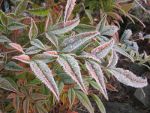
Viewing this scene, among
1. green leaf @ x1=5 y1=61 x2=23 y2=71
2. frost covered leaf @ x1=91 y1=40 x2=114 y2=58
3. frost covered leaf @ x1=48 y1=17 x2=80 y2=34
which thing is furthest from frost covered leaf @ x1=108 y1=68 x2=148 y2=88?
green leaf @ x1=5 y1=61 x2=23 y2=71

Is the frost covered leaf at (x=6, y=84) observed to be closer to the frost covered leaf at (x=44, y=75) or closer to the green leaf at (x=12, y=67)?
the green leaf at (x=12, y=67)

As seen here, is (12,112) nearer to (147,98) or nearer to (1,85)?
(1,85)

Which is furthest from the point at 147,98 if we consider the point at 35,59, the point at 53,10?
the point at 35,59

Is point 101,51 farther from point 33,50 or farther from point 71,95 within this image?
point 71,95

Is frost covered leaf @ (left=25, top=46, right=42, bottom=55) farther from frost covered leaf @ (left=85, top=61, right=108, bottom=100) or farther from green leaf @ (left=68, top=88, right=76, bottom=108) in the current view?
green leaf @ (left=68, top=88, right=76, bottom=108)

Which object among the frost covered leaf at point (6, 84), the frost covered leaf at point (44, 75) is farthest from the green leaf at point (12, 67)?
the frost covered leaf at point (44, 75)

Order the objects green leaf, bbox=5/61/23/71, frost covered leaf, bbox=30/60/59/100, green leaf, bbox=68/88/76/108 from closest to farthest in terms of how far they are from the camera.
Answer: frost covered leaf, bbox=30/60/59/100
green leaf, bbox=5/61/23/71
green leaf, bbox=68/88/76/108

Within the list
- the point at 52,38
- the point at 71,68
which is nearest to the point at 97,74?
the point at 71,68
